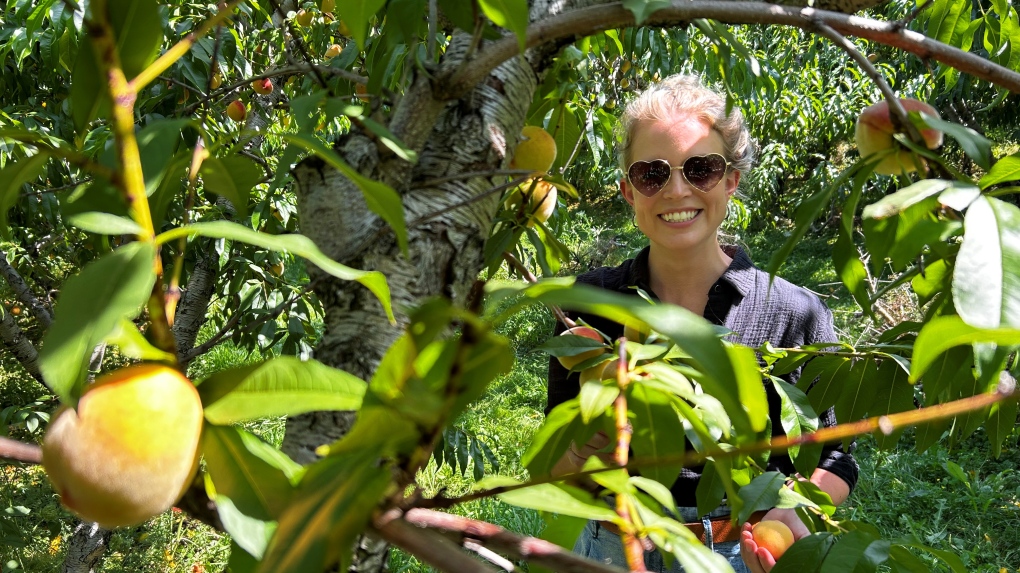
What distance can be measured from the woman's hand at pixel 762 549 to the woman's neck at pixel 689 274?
47cm

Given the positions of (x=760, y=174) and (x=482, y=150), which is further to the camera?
(x=760, y=174)

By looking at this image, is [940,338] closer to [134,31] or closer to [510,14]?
[510,14]

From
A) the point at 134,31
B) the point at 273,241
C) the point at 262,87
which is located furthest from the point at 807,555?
the point at 262,87

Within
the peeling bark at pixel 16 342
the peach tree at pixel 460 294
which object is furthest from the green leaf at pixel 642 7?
the peeling bark at pixel 16 342

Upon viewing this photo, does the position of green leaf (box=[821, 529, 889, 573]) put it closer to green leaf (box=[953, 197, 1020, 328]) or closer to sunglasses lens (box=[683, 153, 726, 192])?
green leaf (box=[953, 197, 1020, 328])

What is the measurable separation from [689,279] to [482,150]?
3.32 ft

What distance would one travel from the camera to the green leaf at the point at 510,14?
1.59ft

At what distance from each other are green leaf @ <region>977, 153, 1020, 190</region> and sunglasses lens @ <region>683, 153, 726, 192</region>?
3.18 feet

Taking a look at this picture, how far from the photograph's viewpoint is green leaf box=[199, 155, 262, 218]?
493 millimetres

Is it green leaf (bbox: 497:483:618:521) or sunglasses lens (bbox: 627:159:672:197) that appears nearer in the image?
green leaf (bbox: 497:483:618:521)

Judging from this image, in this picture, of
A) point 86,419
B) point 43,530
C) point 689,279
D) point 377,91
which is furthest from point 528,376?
point 86,419

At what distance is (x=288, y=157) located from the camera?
21.0 inches

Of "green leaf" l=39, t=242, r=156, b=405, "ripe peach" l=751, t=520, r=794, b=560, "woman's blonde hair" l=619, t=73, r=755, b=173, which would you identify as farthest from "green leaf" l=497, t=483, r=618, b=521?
"woman's blonde hair" l=619, t=73, r=755, b=173

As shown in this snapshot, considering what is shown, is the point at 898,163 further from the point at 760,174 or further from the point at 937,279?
the point at 760,174
